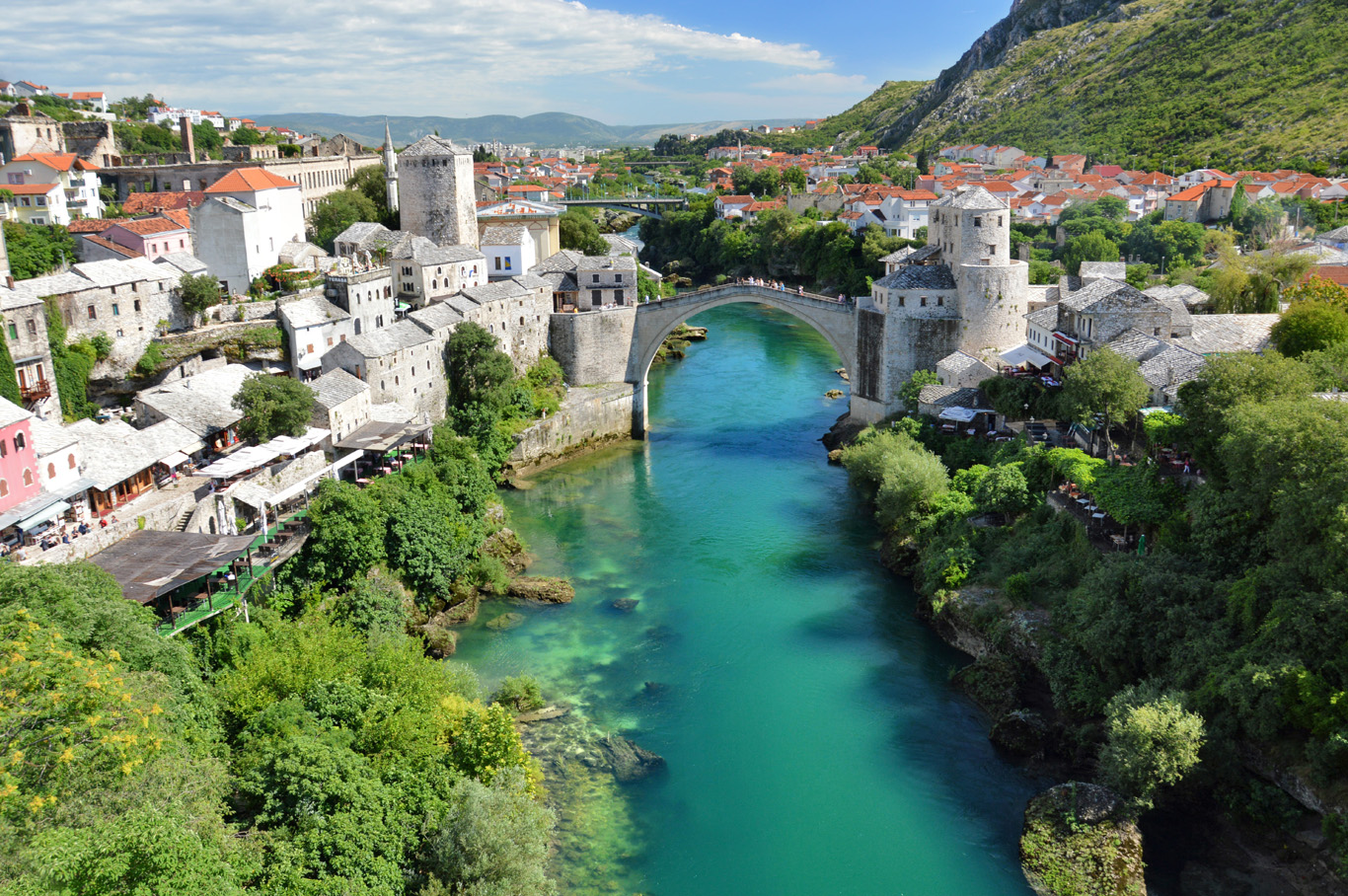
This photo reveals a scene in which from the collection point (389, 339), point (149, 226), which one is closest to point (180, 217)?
point (149, 226)

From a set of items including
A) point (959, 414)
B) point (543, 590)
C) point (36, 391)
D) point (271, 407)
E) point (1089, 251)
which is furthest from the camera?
point (1089, 251)

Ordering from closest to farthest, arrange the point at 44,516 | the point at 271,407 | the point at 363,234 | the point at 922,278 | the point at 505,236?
the point at 44,516, the point at 271,407, the point at 922,278, the point at 363,234, the point at 505,236

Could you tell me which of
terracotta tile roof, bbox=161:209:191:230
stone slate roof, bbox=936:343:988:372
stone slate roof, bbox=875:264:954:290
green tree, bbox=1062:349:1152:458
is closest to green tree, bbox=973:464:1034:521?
green tree, bbox=1062:349:1152:458

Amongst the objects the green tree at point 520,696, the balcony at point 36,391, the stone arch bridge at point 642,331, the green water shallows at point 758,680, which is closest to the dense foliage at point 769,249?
the stone arch bridge at point 642,331

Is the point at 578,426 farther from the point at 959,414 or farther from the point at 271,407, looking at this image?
the point at 959,414

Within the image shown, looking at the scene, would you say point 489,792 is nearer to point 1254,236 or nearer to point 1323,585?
point 1323,585

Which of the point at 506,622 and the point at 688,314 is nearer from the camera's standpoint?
the point at 506,622

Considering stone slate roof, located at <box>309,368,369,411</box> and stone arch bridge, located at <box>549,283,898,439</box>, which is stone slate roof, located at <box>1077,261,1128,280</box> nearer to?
stone arch bridge, located at <box>549,283,898,439</box>
